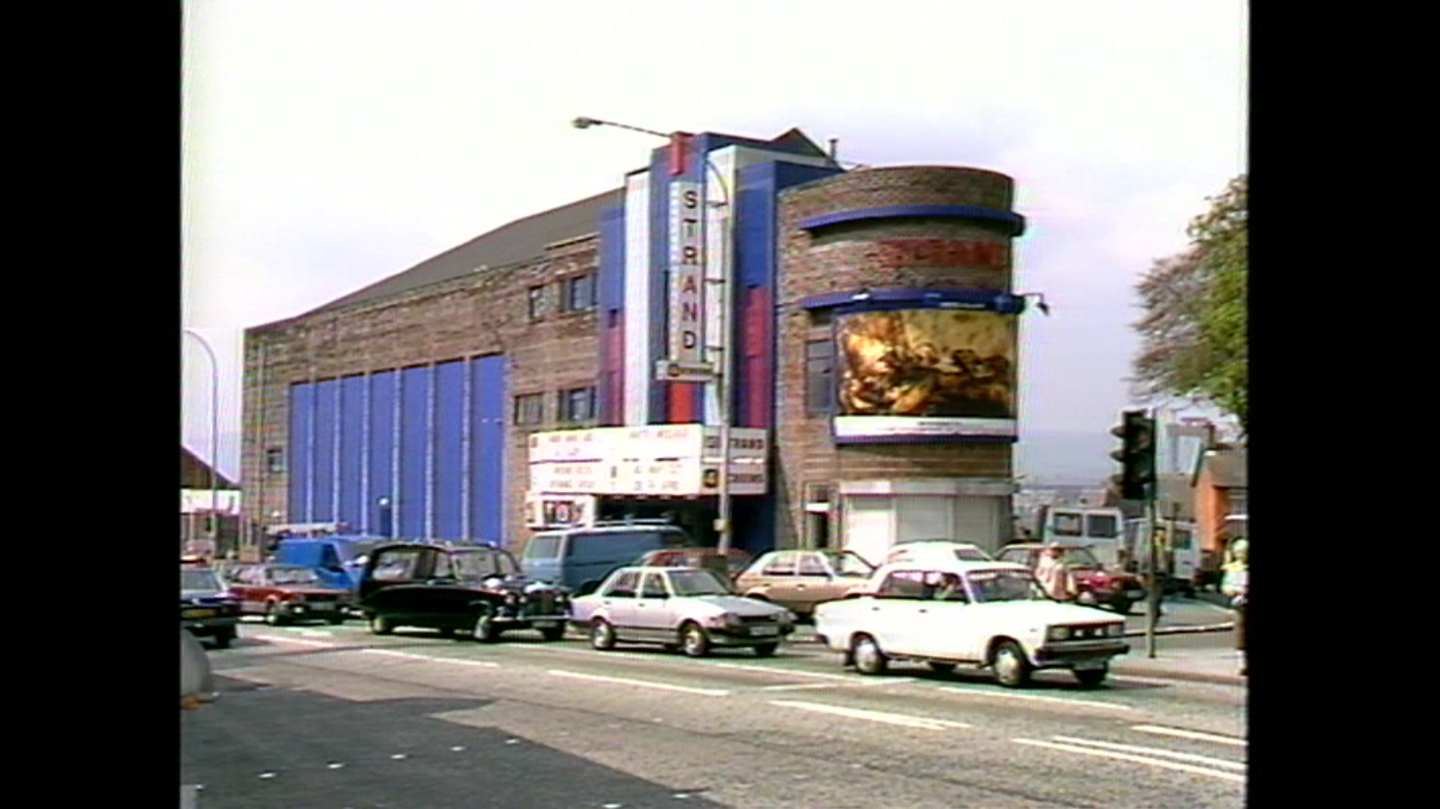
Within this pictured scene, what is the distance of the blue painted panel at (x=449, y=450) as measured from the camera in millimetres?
51188

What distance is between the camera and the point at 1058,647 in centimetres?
1797

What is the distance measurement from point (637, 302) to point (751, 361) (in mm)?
4246

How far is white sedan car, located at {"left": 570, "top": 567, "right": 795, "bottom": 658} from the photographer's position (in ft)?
76.7

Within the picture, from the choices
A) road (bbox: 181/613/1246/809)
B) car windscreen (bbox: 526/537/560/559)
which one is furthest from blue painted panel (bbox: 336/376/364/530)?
road (bbox: 181/613/1246/809)

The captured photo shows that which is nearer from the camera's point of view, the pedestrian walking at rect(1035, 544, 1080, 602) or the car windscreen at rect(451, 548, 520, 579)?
the pedestrian walking at rect(1035, 544, 1080, 602)

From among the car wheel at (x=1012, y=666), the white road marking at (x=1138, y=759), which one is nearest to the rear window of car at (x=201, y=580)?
the car wheel at (x=1012, y=666)

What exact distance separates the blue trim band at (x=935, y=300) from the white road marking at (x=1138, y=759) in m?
23.7

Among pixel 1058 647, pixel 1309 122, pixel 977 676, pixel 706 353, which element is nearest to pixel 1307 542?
pixel 1309 122

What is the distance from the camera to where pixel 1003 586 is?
19.2m

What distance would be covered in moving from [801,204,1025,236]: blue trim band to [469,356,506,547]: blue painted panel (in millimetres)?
14725

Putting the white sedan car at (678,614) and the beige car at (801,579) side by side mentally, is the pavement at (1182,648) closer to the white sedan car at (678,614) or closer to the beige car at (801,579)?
the beige car at (801,579)

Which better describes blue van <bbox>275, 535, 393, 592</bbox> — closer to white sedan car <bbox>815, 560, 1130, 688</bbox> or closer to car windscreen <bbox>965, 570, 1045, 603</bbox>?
white sedan car <bbox>815, 560, 1130, 688</bbox>

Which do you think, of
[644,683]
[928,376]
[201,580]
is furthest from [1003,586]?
[928,376]
